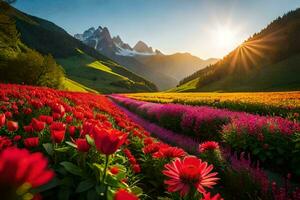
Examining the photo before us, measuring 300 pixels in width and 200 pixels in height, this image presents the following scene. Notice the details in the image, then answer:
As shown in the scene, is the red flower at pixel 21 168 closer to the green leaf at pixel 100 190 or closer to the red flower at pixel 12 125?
the green leaf at pixel 100 190

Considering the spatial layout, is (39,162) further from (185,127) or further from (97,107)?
(185,127)

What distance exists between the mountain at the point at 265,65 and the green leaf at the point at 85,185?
69959 mm

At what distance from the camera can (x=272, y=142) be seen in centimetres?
784

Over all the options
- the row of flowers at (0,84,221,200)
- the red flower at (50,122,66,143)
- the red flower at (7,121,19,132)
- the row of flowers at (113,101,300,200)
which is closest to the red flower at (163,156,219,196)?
the row of flowers at (0,84,221,200)

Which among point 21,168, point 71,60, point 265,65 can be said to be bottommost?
point 71,60

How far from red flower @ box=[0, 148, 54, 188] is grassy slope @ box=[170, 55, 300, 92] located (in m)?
71.8

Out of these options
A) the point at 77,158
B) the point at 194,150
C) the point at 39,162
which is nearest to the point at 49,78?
the point at 194,150

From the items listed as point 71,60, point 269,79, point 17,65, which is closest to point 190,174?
point 17,65

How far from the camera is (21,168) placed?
1045 mm

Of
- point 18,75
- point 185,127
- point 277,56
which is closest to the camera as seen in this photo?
point 185,127

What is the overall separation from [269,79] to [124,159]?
8249cm

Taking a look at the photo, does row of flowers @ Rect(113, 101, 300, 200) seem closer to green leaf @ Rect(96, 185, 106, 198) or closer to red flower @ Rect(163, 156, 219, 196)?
green leaf @ Rect(96, 185, 106, 198)

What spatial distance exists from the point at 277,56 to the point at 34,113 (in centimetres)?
9471

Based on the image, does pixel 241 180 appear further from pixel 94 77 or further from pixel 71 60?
pixel 71 60
